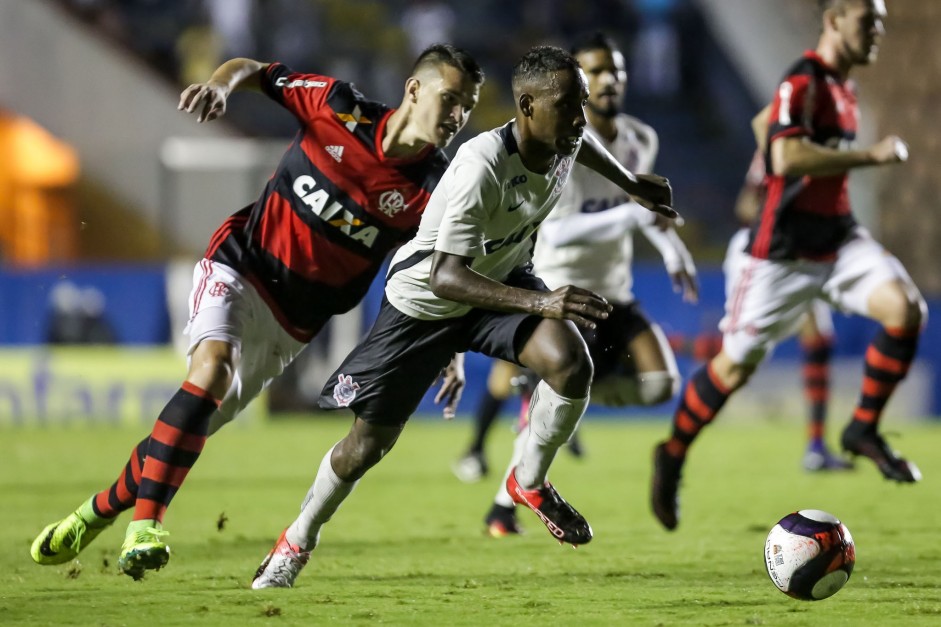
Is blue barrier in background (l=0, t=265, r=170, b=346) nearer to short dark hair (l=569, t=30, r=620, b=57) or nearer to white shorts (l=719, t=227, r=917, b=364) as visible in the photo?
short dark hair (l=569, t=30, r=620, b=57)

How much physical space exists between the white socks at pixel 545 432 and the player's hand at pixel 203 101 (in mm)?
1576

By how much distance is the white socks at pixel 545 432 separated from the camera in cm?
529

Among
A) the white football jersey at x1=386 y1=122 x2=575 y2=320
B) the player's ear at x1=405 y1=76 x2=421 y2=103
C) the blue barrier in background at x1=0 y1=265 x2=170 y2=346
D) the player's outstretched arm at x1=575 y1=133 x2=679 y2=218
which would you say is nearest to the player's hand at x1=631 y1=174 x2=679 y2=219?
the player's outstretched arm at x1=575 y1=133 x2=679 y2=218

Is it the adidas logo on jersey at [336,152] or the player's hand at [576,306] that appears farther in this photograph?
the adidas logo on jersey at [336,152]

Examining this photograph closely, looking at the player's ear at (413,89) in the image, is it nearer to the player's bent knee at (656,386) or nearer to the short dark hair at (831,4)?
the player's bent knee at (656,386)

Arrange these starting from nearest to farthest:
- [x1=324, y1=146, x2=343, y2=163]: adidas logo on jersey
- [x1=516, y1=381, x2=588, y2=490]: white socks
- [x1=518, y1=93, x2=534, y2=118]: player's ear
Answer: [x1=518, y1=93, x2=534, y2=118]: player's ear, [x1=516, y1=381, x2=588, y2=490]: white socks, [x1=324, y1=146, x2=343, y2=163]: adidas logo on jersey

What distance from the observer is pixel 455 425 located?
49.1 feet

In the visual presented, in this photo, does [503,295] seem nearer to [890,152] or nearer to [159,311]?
[890,152]

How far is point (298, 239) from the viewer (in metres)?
5.83

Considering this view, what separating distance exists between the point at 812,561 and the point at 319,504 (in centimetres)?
184

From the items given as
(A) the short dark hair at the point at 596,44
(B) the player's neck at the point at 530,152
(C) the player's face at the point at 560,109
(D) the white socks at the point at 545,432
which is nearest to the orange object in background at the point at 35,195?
(A) the short dark hair at the point at 596,44

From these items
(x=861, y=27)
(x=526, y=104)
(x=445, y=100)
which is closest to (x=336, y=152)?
(x=445, y=100)

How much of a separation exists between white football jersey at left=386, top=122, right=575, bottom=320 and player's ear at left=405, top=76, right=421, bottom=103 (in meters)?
0.53

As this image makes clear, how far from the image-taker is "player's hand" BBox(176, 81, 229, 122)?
5.18 metres
